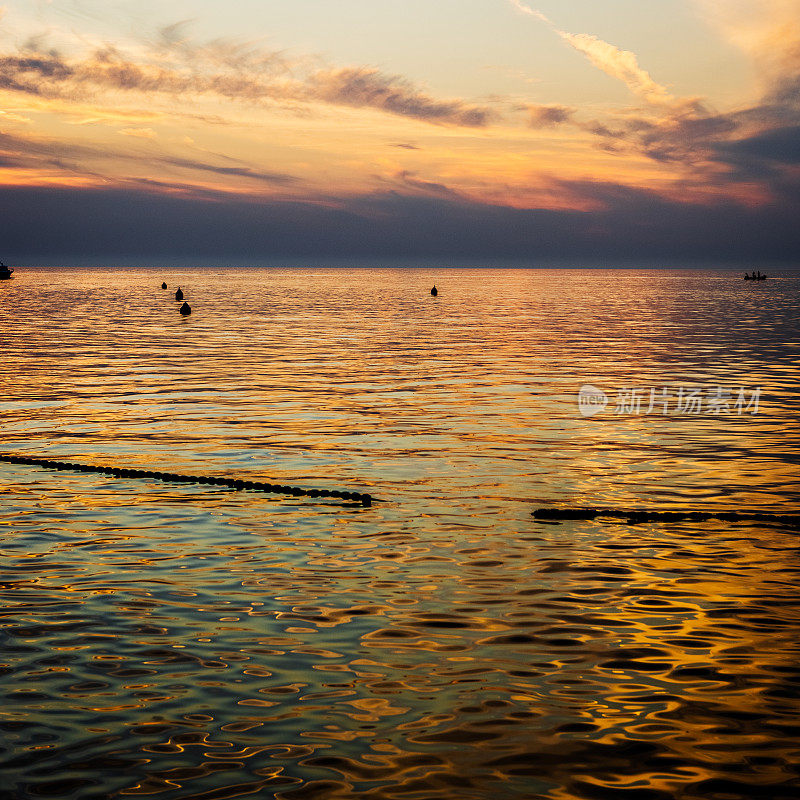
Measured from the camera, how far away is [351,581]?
1394cm

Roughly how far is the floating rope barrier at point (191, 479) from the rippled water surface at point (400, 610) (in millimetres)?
330

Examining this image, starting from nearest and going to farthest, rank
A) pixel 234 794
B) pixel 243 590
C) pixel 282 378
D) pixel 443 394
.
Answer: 1. pixel 234 794
2. pixel 243 590
3. pixel 443 394
4. pixel 282 378

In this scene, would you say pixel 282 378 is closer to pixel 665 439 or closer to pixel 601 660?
pixel 665 439

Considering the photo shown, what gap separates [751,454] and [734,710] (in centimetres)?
1623

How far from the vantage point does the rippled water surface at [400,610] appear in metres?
8.52

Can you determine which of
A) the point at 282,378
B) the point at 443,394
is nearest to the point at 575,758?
the point at 443,394

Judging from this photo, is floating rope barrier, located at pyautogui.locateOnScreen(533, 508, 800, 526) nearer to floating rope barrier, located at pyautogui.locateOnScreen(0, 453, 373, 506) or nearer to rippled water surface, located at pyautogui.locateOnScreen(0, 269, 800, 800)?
rippled water surface, located at pyautogui.locateOnScreen(0, 269, 800, 800)

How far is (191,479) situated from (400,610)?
9.38m
